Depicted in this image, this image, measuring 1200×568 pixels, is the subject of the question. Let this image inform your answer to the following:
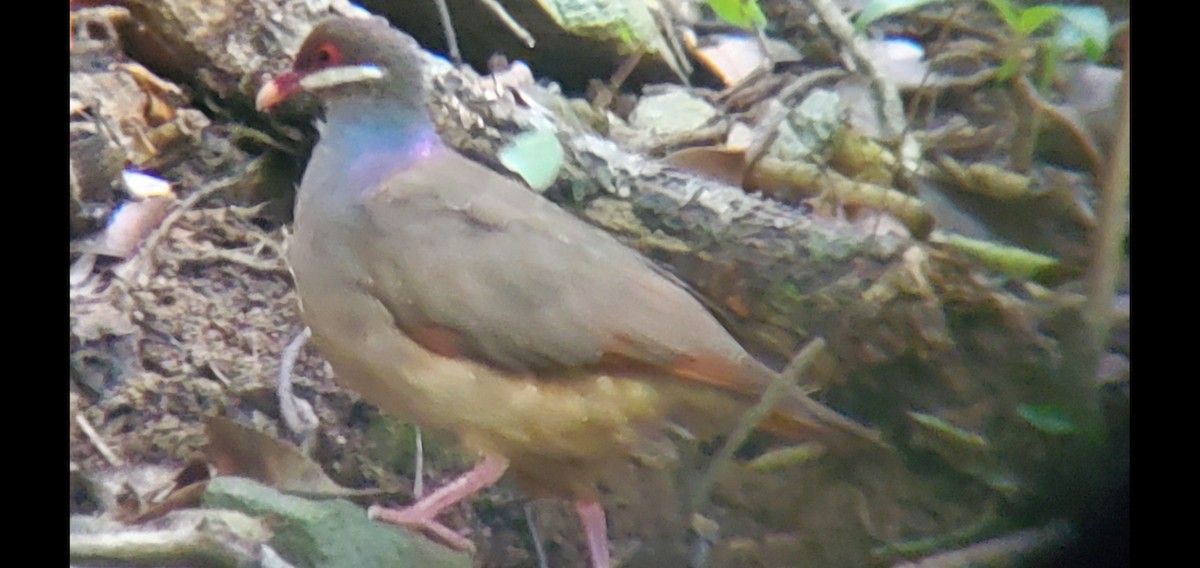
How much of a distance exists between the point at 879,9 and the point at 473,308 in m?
0.67

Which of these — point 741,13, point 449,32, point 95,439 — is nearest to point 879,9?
point 741,13

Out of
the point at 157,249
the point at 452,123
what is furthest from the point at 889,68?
the point at 157,249

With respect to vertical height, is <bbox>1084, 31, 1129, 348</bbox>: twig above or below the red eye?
below

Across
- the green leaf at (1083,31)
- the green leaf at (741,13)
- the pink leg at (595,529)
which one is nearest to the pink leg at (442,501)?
the pink leg at (595,529)

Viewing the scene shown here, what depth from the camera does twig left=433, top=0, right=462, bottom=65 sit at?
1.30 meters

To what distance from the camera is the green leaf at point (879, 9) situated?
143 centimetres

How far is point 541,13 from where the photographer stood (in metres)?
1.35

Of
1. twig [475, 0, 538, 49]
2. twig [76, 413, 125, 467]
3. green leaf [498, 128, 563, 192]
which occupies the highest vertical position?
twig [475, 0, 538, 49]

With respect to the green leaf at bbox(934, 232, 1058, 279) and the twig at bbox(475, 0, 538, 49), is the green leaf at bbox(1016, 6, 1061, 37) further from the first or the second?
the twig at bbox(475, 0, 538, 49)

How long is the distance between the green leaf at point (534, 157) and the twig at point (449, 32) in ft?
0.39

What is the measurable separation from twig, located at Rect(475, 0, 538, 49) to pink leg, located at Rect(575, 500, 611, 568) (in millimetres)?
565

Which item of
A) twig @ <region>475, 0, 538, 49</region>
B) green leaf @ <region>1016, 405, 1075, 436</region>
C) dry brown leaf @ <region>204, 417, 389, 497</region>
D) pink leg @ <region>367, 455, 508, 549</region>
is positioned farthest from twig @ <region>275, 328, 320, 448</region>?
green leaf @ <region>1016, 405, 1075, 436</region>

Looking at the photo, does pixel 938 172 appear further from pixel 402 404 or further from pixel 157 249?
pixel 157 249

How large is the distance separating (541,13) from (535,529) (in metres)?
0.63
